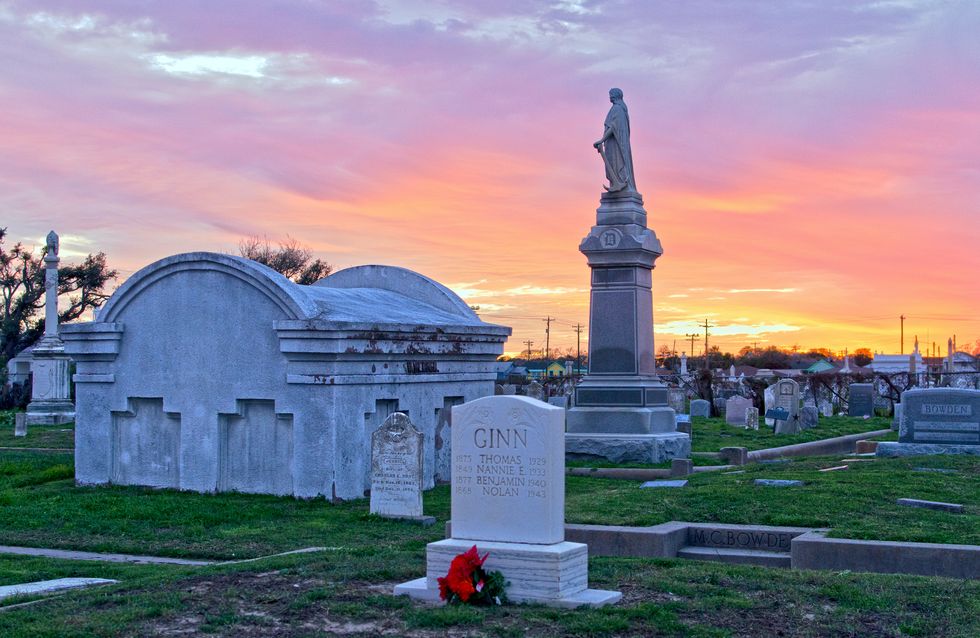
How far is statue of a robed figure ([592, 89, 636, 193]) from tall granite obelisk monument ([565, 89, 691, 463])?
0.28ft

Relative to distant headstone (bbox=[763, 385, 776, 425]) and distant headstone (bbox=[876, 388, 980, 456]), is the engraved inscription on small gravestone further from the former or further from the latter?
distant headstone (bbox=[763, 385, 776, 425])

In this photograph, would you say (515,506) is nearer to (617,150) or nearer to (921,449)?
(921,449)

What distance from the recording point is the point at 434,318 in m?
18.6

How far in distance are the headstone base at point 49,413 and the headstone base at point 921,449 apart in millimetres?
25246

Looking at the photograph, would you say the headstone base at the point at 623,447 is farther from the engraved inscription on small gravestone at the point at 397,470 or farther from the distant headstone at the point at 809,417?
the distant headstone at the point at 809,417

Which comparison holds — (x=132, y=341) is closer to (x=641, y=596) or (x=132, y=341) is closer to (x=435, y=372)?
(x=435, y=372)

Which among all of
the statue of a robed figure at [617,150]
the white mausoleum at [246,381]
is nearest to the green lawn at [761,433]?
the statue of a robed figure at [617,150]

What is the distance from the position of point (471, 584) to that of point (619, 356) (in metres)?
13.1

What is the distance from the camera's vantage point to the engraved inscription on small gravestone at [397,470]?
13.8 m

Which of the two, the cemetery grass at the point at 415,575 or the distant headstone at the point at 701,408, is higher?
the distant headstone at the point at 701,408

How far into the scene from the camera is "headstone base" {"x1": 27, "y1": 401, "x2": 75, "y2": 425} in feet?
112

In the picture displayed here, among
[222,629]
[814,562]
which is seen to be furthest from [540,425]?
[814,562]

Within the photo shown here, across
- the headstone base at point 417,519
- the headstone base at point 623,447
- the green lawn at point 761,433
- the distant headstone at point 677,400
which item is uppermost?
the distant headstone at point 677,400

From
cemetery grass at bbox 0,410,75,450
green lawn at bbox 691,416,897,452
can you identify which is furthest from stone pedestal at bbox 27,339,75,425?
green lawn at bbox 691,416,897,452
